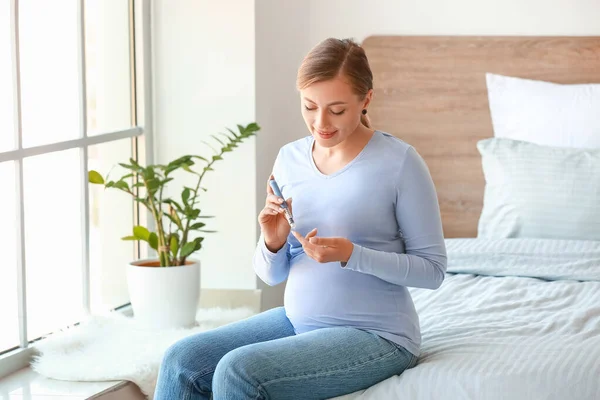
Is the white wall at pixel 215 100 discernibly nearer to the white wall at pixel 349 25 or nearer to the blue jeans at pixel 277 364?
the white wall at pixel 349 25

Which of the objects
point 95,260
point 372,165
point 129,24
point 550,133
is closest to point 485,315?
point 372,165

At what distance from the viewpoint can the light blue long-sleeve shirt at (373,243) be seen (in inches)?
68.7

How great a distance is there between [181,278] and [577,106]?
1490 mm

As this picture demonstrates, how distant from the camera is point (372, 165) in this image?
5.90 feet

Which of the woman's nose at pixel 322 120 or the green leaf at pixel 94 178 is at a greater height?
the woman's nose at pixel 322 120

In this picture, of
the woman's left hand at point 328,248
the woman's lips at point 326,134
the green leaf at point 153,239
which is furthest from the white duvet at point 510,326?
the green leaf at point 153,239

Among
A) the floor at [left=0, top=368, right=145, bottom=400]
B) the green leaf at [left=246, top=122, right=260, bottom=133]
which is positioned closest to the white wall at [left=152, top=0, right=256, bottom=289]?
the green leaf at [left=246, top=122, right=260, bottom=133]

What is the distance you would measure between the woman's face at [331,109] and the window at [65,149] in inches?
37.0

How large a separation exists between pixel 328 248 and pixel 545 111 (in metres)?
1.71

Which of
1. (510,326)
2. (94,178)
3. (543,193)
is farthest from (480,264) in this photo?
(94,178)

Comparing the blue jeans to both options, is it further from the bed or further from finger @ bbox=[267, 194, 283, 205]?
finger @ bbox=[267, 194, 283, 205]

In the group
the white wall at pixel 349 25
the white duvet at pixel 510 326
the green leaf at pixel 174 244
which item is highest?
the white wall at pixel 349 25

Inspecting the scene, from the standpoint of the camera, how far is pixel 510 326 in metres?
2.05

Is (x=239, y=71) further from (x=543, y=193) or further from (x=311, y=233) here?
(x=311, y=233)
